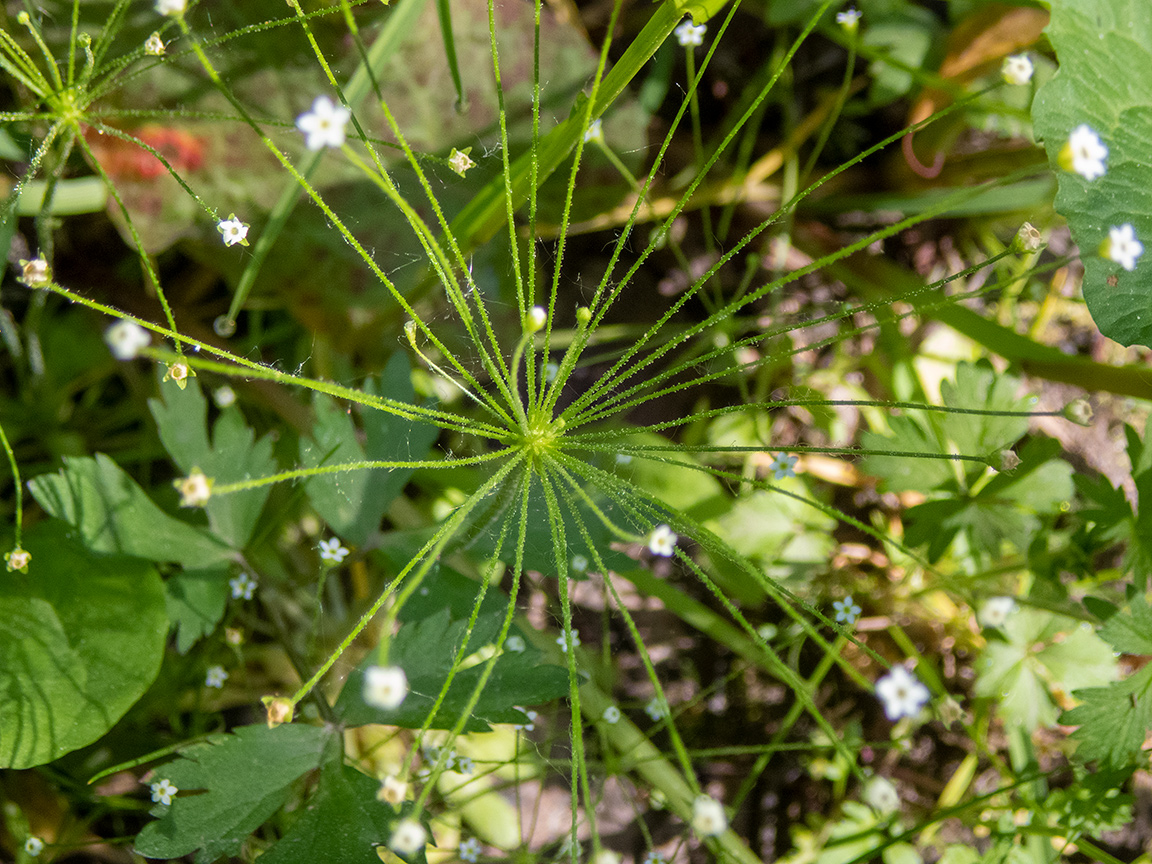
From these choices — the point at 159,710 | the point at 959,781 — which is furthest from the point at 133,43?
the point at 959,781

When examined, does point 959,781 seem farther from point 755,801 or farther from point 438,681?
point 438,681

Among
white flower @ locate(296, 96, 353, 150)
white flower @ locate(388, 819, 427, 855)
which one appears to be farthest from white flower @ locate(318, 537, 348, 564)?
white flower @ locate(296, 96, 353, 150)

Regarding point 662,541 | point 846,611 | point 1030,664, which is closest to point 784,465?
point 662,541

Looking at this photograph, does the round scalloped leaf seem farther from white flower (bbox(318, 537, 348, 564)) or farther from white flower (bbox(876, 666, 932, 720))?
white flower (bbox(318, 537, 348, 564))

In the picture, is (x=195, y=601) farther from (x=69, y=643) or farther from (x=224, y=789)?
(x=224, y=789)

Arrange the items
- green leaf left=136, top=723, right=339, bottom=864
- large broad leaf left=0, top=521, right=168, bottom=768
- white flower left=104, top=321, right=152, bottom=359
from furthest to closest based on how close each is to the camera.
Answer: large broad leaf left=0, top=521, right=168, bottom=768 < green leaf left=136, top=723, right=339, bottom=864 < white flower left=104, top=321, right=152, bottom=359
